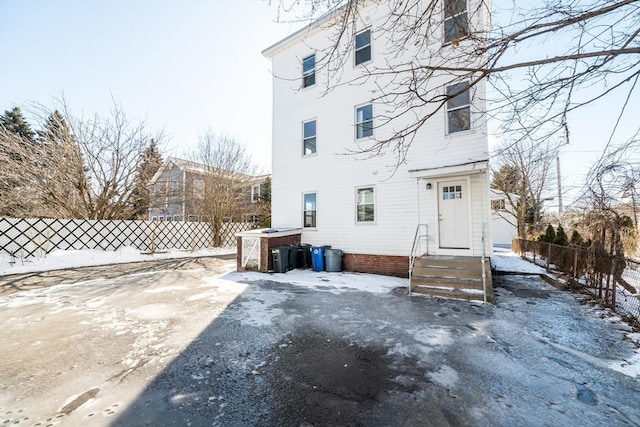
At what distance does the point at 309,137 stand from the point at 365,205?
3.86m

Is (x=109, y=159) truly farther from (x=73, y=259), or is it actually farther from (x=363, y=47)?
(x=363, y=47)

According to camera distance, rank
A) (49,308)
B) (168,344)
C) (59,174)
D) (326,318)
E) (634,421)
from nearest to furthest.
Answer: (634,421) → (168,344) → (326,318) → (49,308) → (59,174)

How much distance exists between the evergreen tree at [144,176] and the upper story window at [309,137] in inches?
383

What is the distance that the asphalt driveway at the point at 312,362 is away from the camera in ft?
8.00

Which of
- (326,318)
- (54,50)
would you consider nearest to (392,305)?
(326,318)

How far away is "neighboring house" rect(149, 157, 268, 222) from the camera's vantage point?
16422mm

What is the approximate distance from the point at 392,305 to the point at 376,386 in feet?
10.3

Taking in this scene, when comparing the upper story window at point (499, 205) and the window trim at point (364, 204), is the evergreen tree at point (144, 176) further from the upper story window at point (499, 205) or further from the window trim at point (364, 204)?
the upper story window at point (499, 205)

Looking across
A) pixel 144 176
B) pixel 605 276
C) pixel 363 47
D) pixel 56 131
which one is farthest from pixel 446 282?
pixel 56 131

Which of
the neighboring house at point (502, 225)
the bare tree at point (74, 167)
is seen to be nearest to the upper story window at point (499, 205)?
the neighboring house at point (502, 225)

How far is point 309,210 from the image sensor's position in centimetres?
1113

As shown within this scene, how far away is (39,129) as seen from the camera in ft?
43.4

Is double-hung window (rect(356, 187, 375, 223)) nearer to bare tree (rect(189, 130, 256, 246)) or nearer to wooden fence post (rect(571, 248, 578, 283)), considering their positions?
wooden fence post (rect(571, 248, 578, 283))

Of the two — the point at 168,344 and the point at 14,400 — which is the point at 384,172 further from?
the point at 14,400
